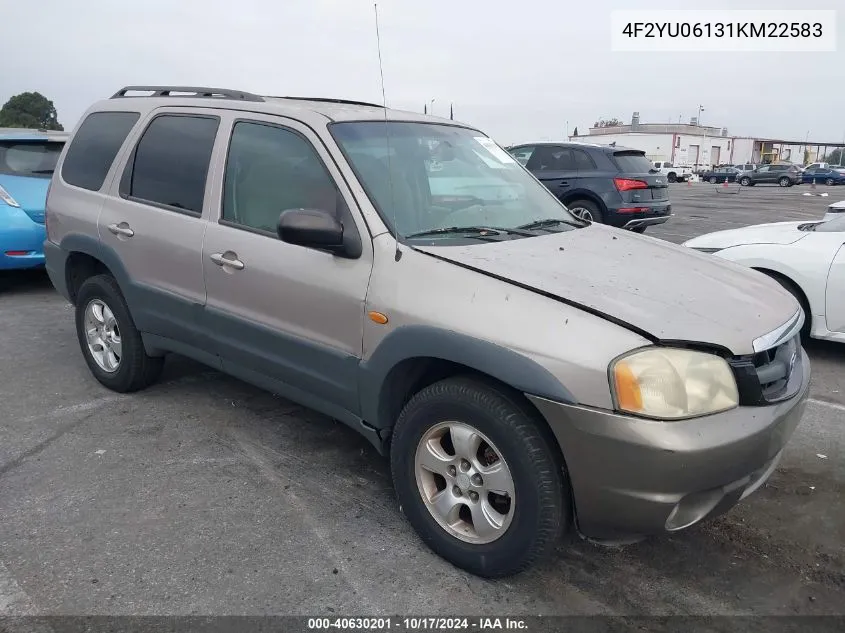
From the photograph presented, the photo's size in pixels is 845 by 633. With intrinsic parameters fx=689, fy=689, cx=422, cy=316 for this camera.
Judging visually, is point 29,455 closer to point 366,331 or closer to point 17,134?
point 366,331

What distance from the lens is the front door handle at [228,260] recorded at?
11.0 feet

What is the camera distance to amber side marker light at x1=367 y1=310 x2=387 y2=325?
9.11 ft

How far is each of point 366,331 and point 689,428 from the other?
1.30m

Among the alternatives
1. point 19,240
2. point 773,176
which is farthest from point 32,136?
point 773,176

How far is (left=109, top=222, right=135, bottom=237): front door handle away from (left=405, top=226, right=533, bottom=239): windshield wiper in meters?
1.94

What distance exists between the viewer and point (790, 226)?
235 inches

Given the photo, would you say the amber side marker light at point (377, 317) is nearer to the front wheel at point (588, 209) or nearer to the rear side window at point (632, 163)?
the front wheel at point (588, 209)

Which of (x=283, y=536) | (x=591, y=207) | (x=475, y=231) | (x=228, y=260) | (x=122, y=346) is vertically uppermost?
(x=475, y=231)

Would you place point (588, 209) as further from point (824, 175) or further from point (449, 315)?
point (824, 175)

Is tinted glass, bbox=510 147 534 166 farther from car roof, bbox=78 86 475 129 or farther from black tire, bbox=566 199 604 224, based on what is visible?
car roof, bbox=78 86 475 129

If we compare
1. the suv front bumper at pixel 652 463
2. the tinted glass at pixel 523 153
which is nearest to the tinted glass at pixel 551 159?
the tinted glass at pixel 523 153

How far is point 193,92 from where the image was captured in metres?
4.08

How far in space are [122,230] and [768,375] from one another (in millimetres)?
3455

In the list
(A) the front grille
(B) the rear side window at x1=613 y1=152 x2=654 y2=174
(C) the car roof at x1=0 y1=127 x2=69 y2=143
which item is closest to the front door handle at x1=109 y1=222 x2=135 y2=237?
(A) the front grille
